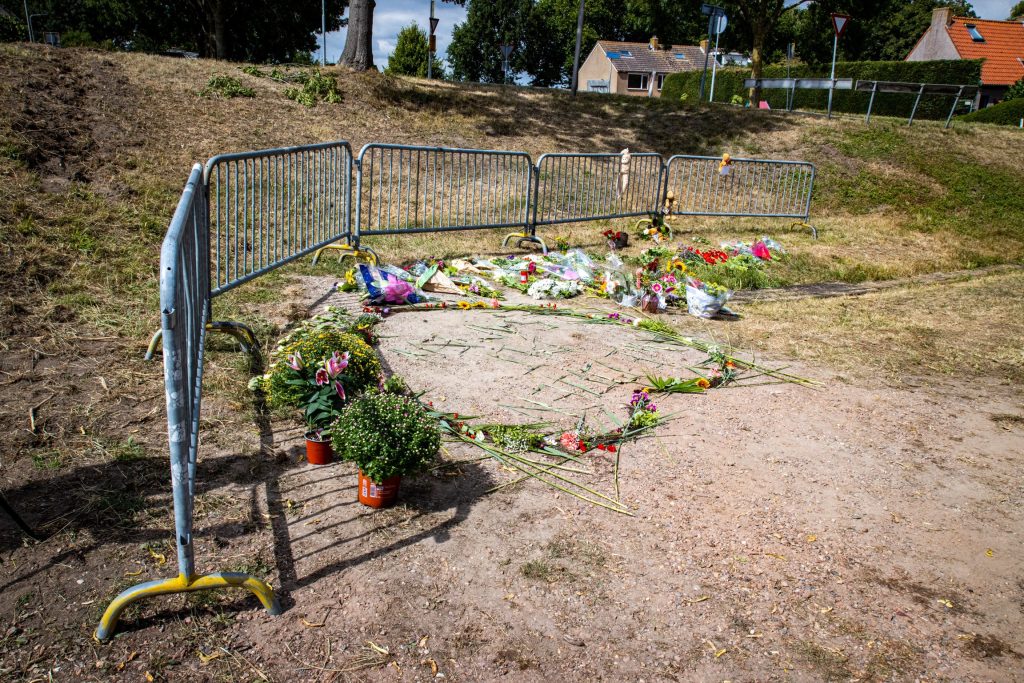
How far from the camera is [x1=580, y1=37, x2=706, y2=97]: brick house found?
247 ft

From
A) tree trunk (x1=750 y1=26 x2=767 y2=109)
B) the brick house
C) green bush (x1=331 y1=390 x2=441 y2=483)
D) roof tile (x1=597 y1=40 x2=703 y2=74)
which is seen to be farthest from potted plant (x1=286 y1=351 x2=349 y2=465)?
roof tile (x1=597 y1=40 x2=703 y2=74)

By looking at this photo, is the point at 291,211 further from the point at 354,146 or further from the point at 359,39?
the point at 359,39

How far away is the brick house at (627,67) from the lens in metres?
75.4

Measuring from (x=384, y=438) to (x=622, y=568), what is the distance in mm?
1300

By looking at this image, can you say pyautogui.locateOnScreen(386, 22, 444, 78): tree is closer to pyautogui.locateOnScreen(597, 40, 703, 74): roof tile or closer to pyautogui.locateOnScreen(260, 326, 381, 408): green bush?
pyautogui.locateOnScreen(597, 40, 703, 74): roof tile

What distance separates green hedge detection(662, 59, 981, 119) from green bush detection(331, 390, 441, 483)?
26096 millimetres

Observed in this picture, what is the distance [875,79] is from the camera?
118 ft

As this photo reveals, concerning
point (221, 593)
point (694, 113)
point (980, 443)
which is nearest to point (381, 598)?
point (221, 593)

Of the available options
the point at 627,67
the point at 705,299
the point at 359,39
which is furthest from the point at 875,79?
the point at 627,67

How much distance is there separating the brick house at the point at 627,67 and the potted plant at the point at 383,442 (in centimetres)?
7615

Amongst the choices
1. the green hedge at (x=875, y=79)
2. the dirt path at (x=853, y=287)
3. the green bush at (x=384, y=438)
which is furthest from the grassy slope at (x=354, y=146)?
the green hedge at (x=875, y=79)

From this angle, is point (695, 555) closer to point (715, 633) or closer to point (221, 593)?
point (715, 633)

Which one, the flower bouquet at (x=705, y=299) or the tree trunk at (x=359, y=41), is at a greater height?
the tree trunk at (x=359, y=41)

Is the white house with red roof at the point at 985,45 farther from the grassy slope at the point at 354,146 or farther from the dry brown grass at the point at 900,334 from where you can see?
the dry brown grass at the point at 900,334
